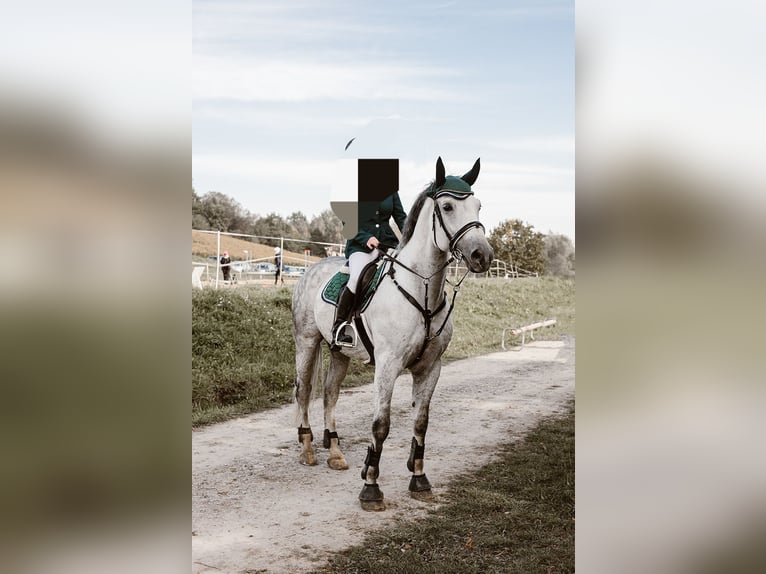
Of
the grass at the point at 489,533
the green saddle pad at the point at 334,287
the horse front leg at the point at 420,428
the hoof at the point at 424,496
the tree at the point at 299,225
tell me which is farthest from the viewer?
the tree at the point at 299,225

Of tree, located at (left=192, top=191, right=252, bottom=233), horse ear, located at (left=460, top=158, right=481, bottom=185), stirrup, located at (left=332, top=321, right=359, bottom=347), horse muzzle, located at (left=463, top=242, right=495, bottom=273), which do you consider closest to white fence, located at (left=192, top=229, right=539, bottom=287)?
stirrup, located at (left=332, top=321, right=359, bottom=347)

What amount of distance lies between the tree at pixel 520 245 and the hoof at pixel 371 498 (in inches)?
962

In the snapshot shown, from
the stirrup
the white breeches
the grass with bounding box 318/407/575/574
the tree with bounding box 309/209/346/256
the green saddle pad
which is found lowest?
the grass with bounding box 318/407/575/574

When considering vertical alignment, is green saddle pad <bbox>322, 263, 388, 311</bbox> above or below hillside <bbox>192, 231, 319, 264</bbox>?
below

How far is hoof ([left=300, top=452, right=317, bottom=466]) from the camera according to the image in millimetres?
5363

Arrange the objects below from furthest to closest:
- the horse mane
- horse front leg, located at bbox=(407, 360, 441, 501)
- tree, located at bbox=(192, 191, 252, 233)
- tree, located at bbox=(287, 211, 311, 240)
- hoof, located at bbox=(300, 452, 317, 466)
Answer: tree, located at bbox=(287, 211, 311, 240)
tree, located at bbox=(192, 191, 252, 233)
hoof, located at bbox=(300, 452, 317, 466)
horse front leg, located at bbox=(407, 360, 441, 501)
the horse mane

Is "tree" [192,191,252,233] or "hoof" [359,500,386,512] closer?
"hoof" [359,500,386,512]

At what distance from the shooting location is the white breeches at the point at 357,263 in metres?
4.93

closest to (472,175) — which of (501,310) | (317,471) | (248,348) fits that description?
(317,471)

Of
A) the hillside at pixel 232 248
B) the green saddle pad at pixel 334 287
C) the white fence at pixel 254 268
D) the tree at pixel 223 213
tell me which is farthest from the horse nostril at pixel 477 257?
the tree at pixel 223 213

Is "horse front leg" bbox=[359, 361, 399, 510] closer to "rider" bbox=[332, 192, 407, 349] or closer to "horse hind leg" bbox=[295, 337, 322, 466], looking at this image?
"rider" bbox=[332, 192, 407, 349]

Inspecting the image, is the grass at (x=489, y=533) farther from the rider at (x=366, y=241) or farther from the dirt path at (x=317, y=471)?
the rider at (x=366, y=241)
